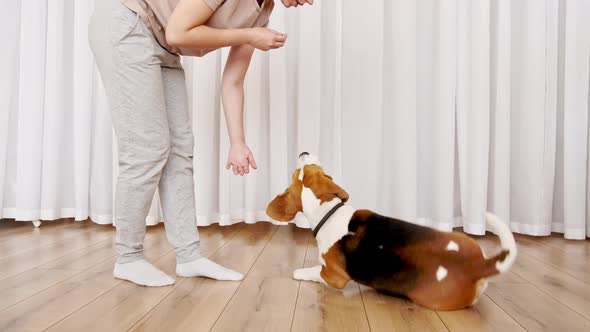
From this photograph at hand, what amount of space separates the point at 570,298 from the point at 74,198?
202 cm

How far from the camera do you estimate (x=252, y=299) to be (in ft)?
3.22

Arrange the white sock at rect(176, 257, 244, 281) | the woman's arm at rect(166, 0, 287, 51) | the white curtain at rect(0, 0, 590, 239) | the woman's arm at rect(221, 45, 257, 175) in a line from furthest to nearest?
the white curtain at rect(0, 0, 590, 239)
the woman's arm at rect(221, 45, 257, 175)
the white sock at rect(176, 257, 244, 281)
the woman's arm at rect(166, 0, 287, 51)

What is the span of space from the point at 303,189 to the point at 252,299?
0.30 m

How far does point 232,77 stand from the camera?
4.10 feet

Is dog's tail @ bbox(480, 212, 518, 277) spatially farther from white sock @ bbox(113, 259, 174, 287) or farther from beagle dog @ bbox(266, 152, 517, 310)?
white sock @ bbox(113, 259, 174, 287)

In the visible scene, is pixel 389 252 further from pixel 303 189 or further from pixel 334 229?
pixel 303 189

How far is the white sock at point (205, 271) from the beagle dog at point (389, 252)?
7.2 inches

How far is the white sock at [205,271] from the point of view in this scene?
113cm

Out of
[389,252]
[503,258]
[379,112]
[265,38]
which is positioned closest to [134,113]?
[265,38]

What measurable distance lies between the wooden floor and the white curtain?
42cm

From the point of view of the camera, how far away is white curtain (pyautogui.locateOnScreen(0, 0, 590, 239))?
5.80 feet

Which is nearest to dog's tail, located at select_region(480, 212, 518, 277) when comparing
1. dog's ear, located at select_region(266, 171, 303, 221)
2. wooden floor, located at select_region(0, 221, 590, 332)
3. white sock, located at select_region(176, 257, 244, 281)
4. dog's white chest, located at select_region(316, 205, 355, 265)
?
wooden floor, located at select_region(0, 221, 590, 332)

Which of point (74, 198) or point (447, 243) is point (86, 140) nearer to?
point (74, 198)

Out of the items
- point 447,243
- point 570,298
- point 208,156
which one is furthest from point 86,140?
point 570,298
